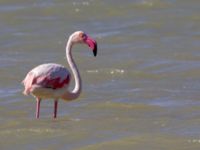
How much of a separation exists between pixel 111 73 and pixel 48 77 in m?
3.35

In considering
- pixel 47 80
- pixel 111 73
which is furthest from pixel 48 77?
pixel 111 73

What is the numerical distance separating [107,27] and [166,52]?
2400mm

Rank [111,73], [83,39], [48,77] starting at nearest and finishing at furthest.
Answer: [48,77], [83,39], [111,73]

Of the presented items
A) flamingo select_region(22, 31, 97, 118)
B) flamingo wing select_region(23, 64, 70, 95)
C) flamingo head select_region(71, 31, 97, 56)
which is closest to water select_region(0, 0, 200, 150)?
flamingo select_region(22, 31, 97, 118)

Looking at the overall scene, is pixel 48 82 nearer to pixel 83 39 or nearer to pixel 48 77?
pixel 48 77

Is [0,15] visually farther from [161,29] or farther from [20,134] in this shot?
[20,134]

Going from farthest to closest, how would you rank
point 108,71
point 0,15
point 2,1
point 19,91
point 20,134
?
point 2,1
point 0,15
point 108,71
point 19,91
point 20,134

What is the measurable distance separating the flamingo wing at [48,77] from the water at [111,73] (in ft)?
1.57

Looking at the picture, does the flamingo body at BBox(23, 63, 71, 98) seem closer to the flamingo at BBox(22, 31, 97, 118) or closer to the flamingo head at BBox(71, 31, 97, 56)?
the flamingo at BBox(22, 31, 97, 118)

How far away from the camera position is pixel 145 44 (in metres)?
16.1

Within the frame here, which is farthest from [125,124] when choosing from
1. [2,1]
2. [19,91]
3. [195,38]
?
[2,1]

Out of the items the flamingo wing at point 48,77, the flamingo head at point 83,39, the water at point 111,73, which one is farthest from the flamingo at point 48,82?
the flamingo head at point 83,39

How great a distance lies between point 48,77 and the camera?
36.3 ft

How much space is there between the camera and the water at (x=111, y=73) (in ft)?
33.8
